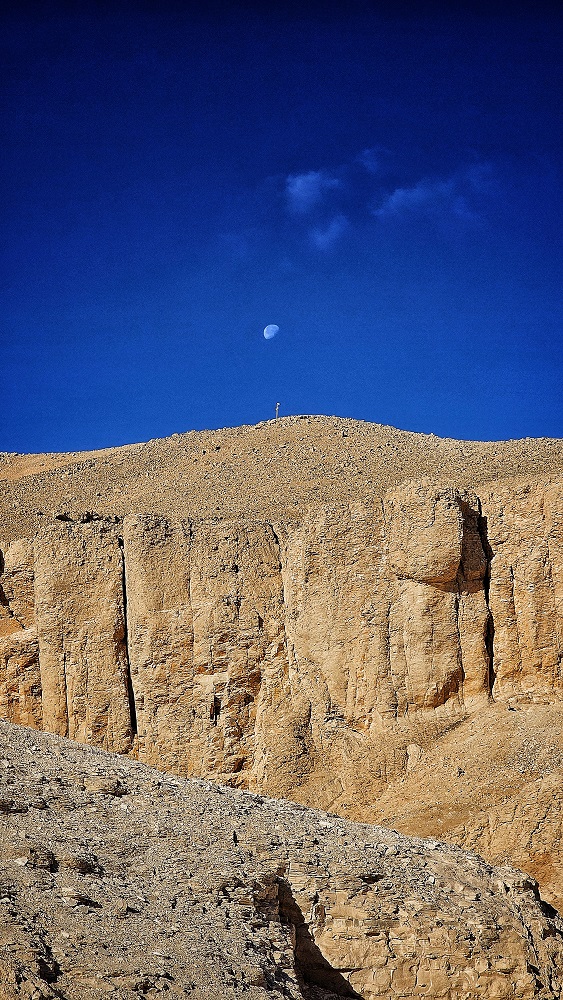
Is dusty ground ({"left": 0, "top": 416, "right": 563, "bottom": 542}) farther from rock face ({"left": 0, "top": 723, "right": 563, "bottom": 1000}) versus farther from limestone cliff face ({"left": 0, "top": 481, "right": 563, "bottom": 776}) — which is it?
rock face ({"left": 0, "top": 723, "right": 563, "bottom": 1000})

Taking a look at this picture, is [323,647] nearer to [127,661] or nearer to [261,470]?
[127,661]

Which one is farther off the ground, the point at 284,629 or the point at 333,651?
the point at 284,629

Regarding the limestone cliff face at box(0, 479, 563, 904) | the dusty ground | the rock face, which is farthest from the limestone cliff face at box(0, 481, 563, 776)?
the rock face

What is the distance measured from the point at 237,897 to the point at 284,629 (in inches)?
389

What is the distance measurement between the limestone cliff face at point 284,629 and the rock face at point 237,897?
18.0 feet

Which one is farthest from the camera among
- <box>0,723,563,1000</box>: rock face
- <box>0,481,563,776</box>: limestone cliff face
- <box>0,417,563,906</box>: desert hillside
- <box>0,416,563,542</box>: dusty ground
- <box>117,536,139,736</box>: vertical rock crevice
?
<box>0,416,563,542</box>: dusty ground

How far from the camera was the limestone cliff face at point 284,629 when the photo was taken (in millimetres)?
20641

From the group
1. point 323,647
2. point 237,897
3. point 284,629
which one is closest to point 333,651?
point 323,647

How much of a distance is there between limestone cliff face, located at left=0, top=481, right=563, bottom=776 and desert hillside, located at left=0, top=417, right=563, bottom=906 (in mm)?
35

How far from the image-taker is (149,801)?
14.6 metres

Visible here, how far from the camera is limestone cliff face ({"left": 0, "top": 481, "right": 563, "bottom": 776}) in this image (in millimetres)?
20641

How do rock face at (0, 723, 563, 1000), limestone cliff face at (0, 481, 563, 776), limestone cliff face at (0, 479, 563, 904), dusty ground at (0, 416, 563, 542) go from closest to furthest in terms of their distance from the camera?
rock face at (0, 723, 563, 1000) < limestone cliff face at (0, 479, 563, 904) < limestone cliff face at (0, 481, 563, 776) < dusty ground at (0, 416, 563, 542)

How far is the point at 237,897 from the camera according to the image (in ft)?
41.0

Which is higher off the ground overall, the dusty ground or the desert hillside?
the dusty ground
